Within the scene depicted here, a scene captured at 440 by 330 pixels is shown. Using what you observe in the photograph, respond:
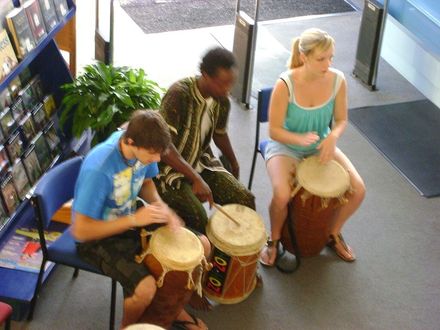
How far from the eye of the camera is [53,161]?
3785 mm

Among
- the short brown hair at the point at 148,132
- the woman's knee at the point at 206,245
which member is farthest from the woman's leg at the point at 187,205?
the short brown hair at the point at 148,132

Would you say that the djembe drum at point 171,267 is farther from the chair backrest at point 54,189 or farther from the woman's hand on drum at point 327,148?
the woman's hand on drum at point 327,148

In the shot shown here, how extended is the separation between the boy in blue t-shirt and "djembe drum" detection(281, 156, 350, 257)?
72cm

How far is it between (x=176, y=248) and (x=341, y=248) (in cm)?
117

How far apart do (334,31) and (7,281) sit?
3681mm

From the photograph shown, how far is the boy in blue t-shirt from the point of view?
2.59 metres

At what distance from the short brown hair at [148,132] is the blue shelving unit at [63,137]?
0.83 metres

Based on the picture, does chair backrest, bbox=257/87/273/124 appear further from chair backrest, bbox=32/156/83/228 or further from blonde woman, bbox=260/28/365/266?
chair backrest, bbox=32/156/83/228

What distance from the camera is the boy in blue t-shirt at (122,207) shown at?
8.50 feet

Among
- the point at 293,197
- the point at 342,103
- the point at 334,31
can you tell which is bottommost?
the point at 334,31

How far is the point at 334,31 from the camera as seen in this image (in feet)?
19.3

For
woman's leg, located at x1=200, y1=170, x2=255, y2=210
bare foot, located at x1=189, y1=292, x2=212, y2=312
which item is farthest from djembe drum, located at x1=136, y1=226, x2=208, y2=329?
woman's leg, located at x1=200, y1=170, x2=255, y2=210

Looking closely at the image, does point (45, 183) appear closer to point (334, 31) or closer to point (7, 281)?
point (7, 281)

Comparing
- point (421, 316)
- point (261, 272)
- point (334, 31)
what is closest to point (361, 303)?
point (421, 316)
